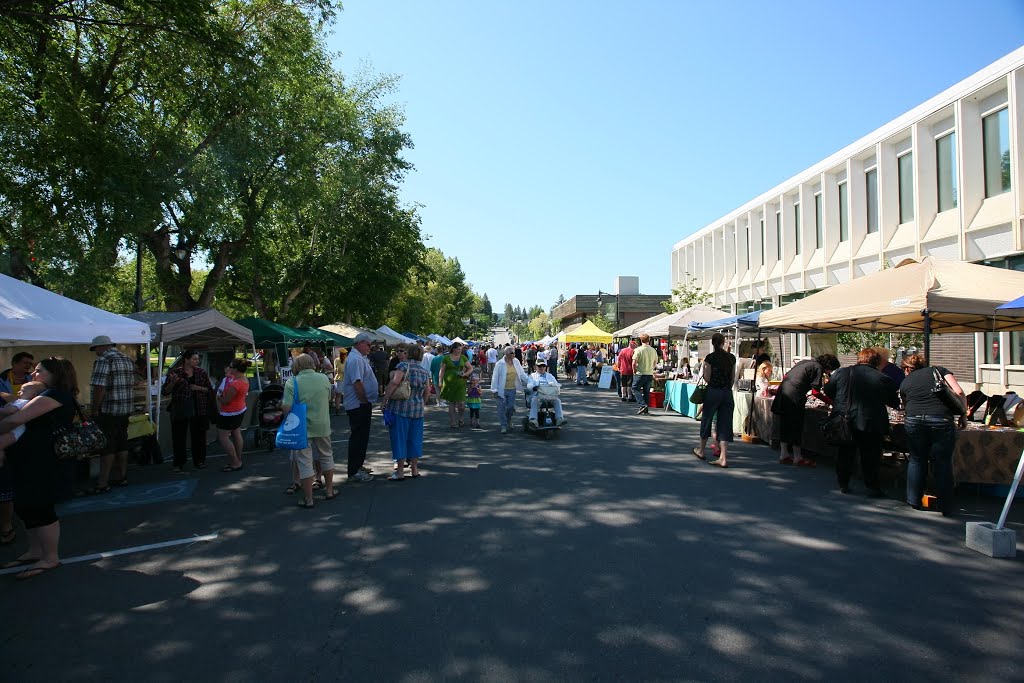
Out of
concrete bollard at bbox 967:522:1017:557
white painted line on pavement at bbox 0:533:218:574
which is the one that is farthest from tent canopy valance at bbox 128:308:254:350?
concrete bollard at bbox 967:522:1017:557

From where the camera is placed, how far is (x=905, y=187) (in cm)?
2228

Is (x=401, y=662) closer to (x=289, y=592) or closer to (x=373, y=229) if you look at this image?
(x=289, y=592)

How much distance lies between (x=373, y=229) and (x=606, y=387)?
11.9 metres

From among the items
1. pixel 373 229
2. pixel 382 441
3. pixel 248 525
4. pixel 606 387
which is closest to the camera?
pixel 248 525

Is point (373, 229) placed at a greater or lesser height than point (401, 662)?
greater

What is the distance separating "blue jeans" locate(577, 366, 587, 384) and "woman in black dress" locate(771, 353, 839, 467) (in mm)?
19746

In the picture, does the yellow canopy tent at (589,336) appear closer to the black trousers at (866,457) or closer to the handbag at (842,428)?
the black trousers at (866,457)

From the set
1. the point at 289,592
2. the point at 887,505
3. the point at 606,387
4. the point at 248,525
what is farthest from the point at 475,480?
the point at 606,387

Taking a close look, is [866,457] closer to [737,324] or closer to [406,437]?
[406,437]

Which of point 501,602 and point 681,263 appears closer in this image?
point 501,602

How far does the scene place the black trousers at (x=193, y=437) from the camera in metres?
9.89

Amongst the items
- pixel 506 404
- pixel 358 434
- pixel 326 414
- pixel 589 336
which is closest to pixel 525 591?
pixel 326 414

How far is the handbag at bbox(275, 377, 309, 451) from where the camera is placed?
23.0 feet

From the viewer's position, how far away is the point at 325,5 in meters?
14.4
